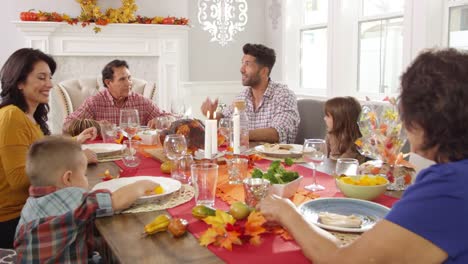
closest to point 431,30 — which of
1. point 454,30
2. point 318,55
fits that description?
point 454,30

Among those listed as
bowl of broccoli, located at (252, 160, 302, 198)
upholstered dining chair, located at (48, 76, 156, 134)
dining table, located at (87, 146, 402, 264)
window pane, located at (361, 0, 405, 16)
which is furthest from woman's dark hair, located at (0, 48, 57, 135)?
window pane, located at (361, 0, 405, 16)

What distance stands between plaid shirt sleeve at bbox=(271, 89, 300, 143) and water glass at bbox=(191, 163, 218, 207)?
1.51m

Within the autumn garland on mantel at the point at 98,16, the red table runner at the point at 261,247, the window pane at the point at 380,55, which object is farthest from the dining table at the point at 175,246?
the autumn garland on mantel at the point at 98,16

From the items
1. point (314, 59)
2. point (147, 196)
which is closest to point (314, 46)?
point (314, 59)

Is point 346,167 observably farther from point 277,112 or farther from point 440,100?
point 277,112

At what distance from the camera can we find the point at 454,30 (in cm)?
341

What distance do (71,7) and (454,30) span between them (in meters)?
3.95

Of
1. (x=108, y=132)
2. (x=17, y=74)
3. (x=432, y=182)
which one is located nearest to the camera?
(x=432, y=182)

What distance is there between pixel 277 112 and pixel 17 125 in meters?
1.67

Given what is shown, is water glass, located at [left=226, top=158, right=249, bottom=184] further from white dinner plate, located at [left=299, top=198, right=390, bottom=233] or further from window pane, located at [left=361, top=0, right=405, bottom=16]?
window pane, located at [left=361, top=0, right=405, bottom=16]

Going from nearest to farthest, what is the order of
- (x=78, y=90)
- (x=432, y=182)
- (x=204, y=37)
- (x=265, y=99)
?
(x=432, y=182) → (x=265, y=99) → (x=78, y=90) → (x=204, y=37)

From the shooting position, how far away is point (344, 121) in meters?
2.54

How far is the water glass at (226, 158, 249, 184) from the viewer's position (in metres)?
1.65

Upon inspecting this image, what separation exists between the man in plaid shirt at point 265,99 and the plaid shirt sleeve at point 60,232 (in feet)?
5.63
